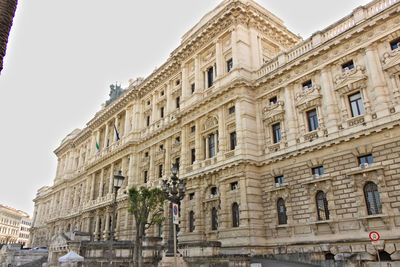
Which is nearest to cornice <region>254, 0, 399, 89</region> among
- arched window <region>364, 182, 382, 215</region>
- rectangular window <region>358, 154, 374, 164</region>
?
rectangular window <region>358, 154, 374, 164</region>

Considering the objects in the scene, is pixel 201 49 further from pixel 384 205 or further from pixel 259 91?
pixel 384 205

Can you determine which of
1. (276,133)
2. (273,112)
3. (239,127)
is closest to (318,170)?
(276,133)

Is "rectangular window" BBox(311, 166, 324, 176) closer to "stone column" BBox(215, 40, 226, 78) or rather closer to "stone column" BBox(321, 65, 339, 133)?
"stone column" BBox(321, 65, 339, 133)

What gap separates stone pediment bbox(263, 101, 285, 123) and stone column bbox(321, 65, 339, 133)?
3124 mm

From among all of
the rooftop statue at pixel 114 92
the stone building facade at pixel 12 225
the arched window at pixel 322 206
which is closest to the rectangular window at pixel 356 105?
the arched window at pixel 322 206

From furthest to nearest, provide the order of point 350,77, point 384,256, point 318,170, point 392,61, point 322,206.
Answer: point 318,170
point 350,77
point 322,206
point 392,61
point 384,256

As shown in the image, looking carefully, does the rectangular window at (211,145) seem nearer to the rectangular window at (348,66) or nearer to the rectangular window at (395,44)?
the rectangular window at (348,66)

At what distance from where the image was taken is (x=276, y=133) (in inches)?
904

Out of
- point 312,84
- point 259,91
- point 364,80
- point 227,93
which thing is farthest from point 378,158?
point 227,93

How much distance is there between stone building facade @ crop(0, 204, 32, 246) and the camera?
329 feet

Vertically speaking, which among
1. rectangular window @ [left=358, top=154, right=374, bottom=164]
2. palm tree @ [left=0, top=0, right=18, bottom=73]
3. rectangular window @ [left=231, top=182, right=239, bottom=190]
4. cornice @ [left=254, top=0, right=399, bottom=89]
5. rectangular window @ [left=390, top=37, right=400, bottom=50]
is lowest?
palm tree @ [left=0, top=0, right=18, bottom=73]

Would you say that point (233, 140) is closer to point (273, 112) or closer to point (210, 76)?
point (273, 112)

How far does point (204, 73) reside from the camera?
97.2 feet

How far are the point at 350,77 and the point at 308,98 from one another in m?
2.85
